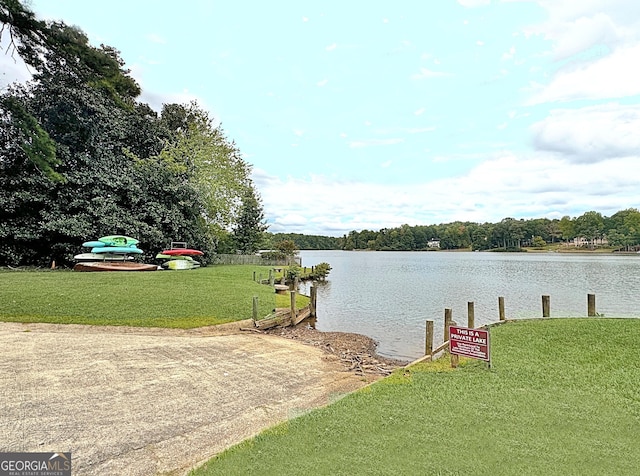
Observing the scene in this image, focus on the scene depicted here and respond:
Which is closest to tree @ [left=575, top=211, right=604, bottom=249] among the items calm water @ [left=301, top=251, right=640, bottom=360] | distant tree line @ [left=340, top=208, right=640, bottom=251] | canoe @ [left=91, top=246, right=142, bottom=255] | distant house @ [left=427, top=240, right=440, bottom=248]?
distant tree line @ [left=340, top=208, right=640, bottom=251]

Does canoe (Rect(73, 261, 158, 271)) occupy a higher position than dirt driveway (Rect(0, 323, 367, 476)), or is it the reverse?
canoe (Rect(73, 261, 158, 271))

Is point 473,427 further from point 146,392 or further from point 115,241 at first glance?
point 115,241

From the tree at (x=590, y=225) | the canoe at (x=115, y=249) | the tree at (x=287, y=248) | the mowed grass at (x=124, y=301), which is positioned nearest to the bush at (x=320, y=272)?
the tree at (x=287, y=248)

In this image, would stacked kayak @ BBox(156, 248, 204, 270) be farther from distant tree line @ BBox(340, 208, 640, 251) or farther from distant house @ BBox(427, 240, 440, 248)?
distant house @ BBox(427, 240, 440, 248)

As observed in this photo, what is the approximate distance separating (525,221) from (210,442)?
402ft

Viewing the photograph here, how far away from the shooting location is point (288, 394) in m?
6.61

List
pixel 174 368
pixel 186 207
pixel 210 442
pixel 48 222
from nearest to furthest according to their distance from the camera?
pixel 210 442 < pixel 174 368 < pixel 48 222 < pixel 186 207

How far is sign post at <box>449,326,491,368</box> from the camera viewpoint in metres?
6.66

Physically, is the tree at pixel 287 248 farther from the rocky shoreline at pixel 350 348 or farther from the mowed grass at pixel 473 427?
the mowed grass at pixel 473 427

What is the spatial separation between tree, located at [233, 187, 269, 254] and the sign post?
3443 cm

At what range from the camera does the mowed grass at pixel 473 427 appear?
141 inches

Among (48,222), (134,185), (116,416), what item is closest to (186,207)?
(134,185)

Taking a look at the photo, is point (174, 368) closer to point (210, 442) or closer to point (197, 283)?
point (210, 442)

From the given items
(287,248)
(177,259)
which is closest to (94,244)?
(177,259)
